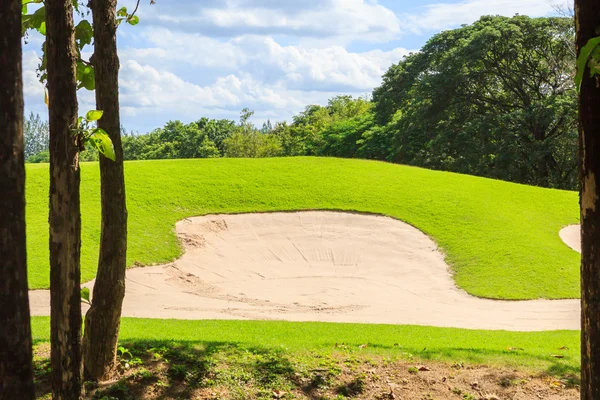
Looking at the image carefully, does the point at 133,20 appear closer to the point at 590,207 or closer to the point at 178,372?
the point at 178,372

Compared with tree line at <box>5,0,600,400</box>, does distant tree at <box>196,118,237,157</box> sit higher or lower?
higher

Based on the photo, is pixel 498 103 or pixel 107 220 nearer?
pixel 107 220

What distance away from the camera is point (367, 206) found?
2077cm

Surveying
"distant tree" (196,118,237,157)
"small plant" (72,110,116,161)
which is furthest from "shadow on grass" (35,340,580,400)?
"distant tree" (196,118,237,157)

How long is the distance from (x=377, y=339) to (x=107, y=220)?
17.5 feet

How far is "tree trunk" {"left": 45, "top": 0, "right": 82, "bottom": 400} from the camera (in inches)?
138

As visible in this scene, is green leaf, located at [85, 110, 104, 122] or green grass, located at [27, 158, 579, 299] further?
green grass, located at [27, 158, 579, 299]

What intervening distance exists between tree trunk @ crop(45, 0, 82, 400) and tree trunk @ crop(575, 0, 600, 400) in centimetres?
301

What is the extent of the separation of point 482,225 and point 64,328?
58.3 feet

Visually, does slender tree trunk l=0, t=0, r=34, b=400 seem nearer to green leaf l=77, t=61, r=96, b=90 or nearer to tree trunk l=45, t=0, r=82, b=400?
tree trunk l=45, t=0, r=82, b=400

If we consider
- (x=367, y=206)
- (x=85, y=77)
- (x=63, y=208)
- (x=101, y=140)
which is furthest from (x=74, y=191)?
(x=367, y=206)

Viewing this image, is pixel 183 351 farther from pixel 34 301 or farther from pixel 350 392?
pixel 34 301

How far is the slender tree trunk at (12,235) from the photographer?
236 cm

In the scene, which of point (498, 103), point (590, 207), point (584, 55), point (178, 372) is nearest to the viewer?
point (584, 55)
